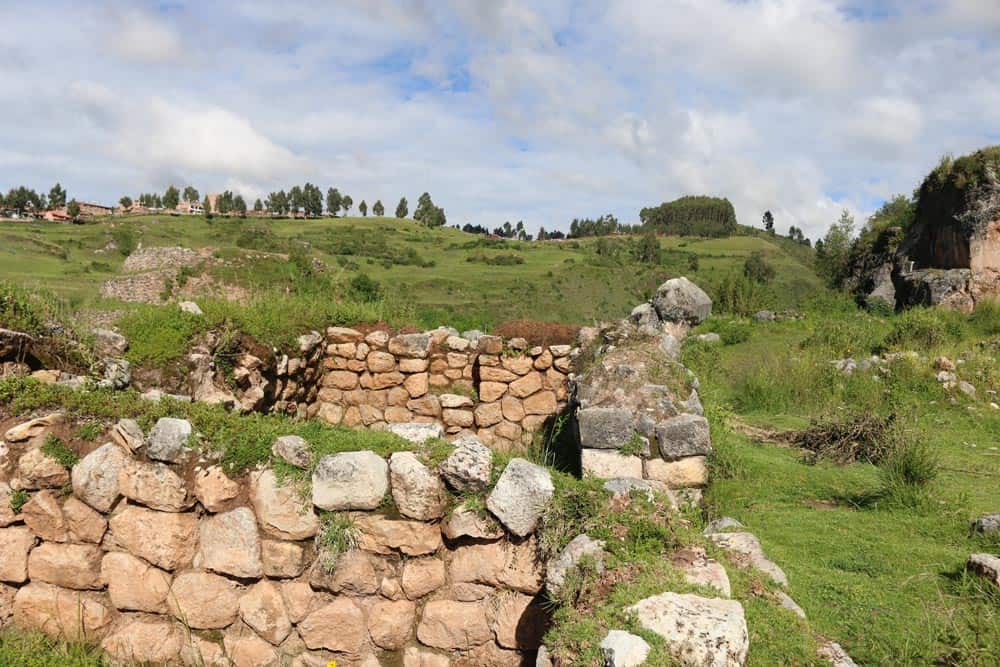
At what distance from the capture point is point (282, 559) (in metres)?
3.49

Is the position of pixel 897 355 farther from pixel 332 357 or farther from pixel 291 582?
pixel 291 582

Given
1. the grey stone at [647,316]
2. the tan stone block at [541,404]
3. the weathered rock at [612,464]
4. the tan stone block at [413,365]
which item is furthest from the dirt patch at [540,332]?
the grey stone at [647,316]

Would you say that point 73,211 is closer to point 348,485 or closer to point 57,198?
point 57,198

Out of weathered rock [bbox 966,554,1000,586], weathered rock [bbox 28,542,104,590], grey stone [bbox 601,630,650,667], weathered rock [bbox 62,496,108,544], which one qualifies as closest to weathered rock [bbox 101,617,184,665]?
weathered rock [bbox 28,542,104,590]

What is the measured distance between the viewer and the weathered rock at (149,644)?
357 cm

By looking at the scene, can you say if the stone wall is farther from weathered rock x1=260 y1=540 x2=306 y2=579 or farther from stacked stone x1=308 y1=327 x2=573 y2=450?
weathered rock x1=260 y1=540 x2=306 y2=579

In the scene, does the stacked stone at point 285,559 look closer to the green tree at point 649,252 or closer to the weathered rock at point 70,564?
the weathered rock at point 70,564

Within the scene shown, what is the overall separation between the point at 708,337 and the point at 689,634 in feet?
41.4

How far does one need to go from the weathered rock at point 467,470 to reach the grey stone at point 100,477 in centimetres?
192

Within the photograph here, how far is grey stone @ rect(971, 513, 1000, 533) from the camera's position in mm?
4434

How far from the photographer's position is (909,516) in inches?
198

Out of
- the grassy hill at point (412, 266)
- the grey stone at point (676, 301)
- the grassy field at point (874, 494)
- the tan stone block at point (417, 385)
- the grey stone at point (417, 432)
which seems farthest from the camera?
the grey stone at point (676, 301)

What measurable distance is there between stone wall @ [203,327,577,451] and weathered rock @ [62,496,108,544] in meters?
4.15

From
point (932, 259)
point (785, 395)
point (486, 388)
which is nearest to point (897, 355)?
point (785, 395)
